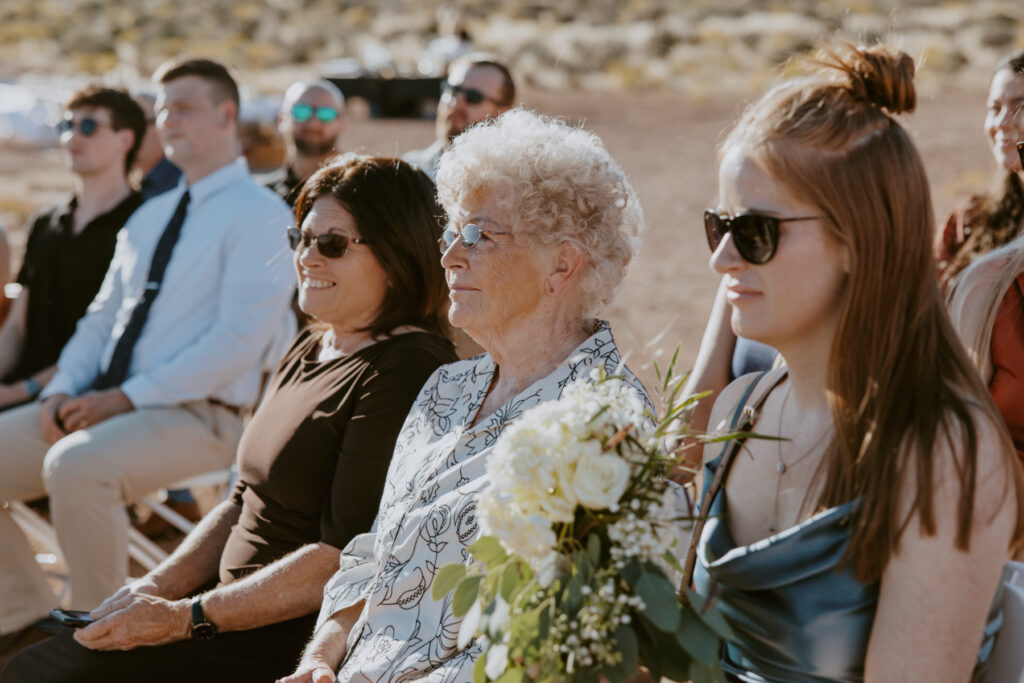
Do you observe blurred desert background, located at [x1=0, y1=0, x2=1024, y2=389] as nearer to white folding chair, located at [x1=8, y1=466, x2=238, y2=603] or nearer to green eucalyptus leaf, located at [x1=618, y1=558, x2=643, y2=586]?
white folding chair, located at [x1=8, y1=466, x2=238, y2=603]

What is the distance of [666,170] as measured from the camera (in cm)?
1576

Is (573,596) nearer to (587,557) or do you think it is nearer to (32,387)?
(587,557)

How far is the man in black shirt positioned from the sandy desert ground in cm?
164

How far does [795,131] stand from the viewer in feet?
6.04

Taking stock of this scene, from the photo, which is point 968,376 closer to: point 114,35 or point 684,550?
point 684,550

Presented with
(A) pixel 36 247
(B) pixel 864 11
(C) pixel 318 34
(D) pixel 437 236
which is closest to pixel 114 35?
(C) pixel 318 34

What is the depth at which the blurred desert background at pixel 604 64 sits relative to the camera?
43.4ft

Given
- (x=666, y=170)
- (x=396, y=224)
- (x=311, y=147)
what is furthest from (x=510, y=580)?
(x=666, y=170)

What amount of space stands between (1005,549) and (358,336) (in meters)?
2.01

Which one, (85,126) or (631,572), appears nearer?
(631,572)

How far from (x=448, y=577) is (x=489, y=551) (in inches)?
4.8

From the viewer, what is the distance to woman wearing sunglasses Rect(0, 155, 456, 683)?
9.51 feet

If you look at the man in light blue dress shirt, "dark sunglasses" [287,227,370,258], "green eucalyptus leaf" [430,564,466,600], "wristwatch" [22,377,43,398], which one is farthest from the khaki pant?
"green eucalyptus leaf" [430,564,466,600]

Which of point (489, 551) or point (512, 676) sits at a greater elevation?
point (489, 551)
